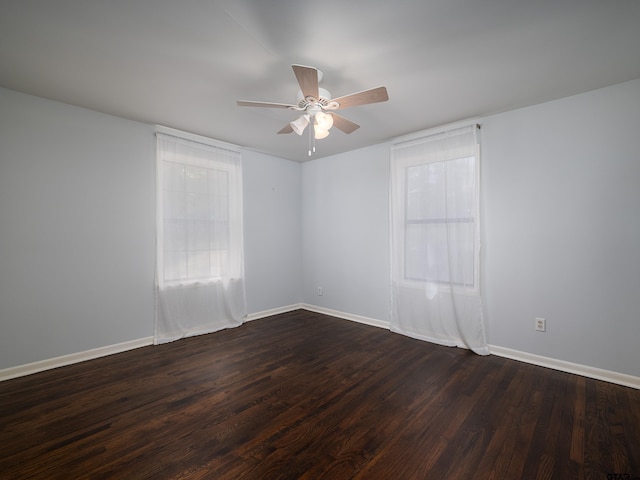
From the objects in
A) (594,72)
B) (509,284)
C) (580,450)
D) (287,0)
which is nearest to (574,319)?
(509,284)

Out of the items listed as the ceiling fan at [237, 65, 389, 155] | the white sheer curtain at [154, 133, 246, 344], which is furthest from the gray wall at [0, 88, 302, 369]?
the ceiling fan at [237, 65, 389, 155]

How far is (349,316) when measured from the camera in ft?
14.1

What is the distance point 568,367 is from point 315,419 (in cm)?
243

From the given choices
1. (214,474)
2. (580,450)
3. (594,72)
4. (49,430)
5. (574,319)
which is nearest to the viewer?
(214,474)

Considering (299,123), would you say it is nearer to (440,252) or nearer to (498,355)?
(440,252)

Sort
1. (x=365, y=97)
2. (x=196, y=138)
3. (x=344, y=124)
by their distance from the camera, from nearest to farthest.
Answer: (x=365, y=97), (x=344, y=124), (x=196, y=138)

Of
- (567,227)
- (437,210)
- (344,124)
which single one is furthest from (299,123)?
(567,227)

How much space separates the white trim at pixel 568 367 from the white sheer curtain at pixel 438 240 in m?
0.20

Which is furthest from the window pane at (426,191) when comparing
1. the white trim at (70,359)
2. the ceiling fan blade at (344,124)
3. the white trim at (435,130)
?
the white trim at (70,359)

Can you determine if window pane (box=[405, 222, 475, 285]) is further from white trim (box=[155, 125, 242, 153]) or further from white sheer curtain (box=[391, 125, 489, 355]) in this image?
white trim (box=[155, 125, 242, 153])

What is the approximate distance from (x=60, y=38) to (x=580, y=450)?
414cm

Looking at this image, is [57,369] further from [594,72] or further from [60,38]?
[594,72]

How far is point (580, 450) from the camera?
1630 millimetres

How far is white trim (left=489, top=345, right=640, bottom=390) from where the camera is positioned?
92.0 inches
